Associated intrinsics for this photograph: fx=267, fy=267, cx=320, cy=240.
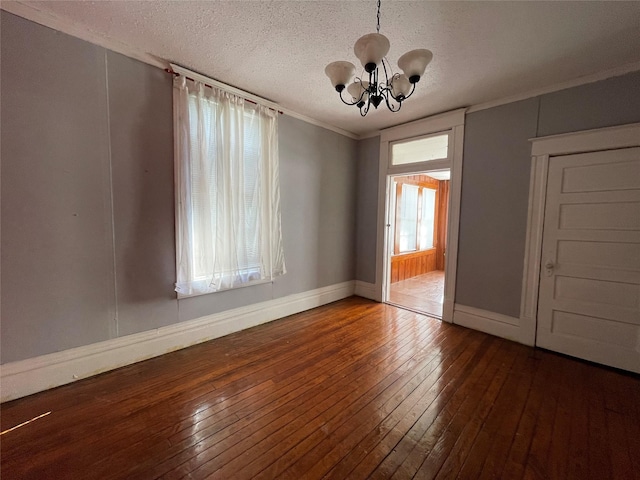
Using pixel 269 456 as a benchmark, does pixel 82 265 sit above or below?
above

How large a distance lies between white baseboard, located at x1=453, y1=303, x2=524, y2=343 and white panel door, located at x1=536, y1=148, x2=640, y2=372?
210 mm

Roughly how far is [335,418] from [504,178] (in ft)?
9.72

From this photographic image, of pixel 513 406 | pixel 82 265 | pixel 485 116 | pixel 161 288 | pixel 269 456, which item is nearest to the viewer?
pixel 269 456

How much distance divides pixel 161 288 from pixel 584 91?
4384 mm

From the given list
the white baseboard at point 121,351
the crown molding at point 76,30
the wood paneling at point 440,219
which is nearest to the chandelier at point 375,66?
the crown molding at point 76,30

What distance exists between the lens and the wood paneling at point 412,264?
5628 millimetres

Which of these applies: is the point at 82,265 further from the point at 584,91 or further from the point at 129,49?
the point at 584,91

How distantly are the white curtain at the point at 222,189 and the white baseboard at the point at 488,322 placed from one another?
2413 millimetres

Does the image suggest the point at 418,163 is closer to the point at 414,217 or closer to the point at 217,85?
the point at 217,85

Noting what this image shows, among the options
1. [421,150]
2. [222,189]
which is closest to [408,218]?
[421,150]

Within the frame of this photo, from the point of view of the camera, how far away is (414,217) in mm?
6230

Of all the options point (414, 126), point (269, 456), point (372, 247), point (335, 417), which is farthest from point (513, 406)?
point (414, 126)

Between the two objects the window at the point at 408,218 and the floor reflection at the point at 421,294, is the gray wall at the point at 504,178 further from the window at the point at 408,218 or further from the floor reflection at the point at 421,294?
the window at the point at 408,218

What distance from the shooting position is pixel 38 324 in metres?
1.96
